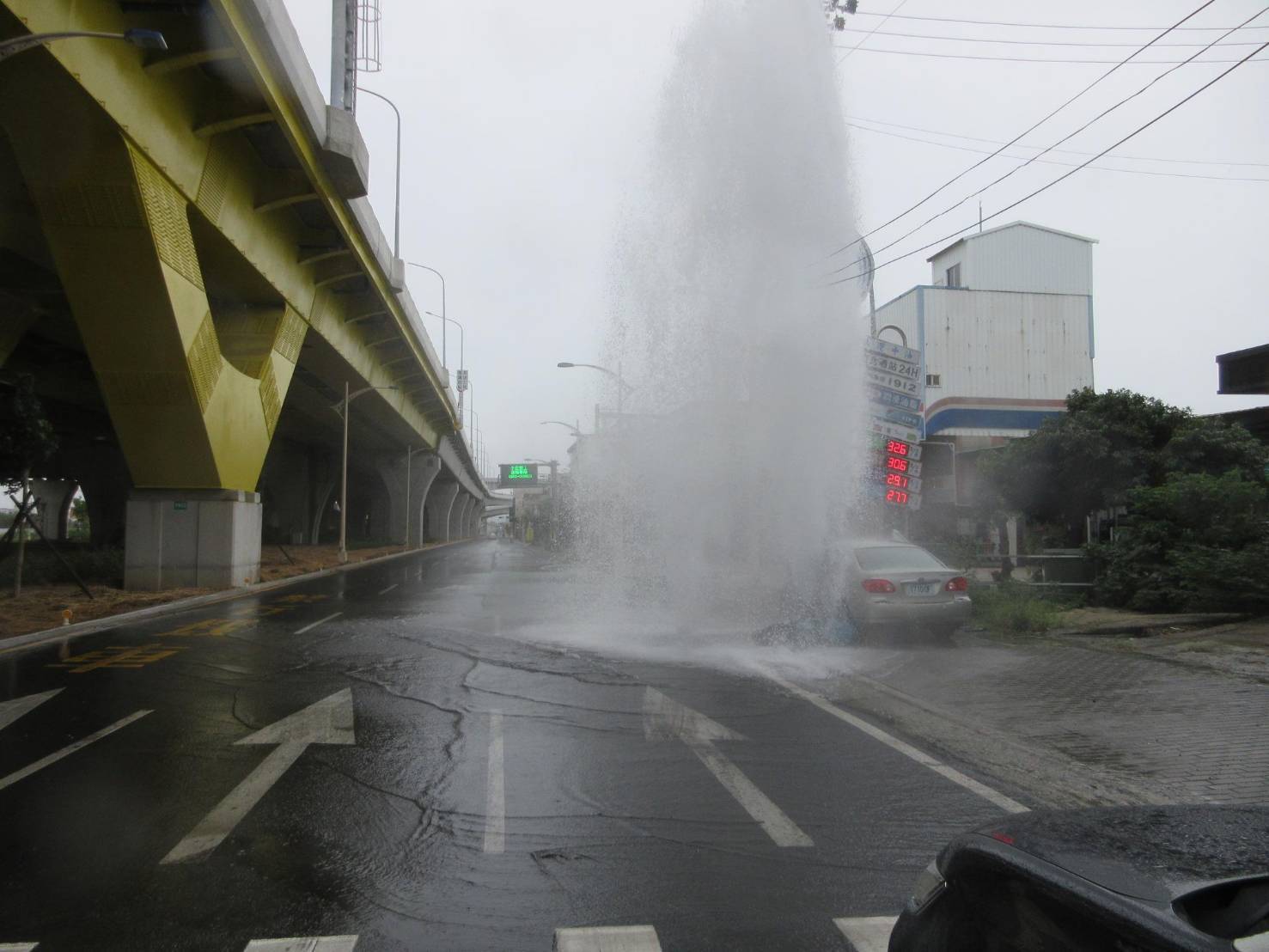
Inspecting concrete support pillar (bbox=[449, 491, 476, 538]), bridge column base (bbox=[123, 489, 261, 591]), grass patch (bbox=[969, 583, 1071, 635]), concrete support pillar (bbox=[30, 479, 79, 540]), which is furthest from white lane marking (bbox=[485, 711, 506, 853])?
concrete support pillar (bbox=[449, 491, 476, 538])

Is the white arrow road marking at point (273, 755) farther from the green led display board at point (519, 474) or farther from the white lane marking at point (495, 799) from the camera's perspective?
the green led display board at point (519, 474)

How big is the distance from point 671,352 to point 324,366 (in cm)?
1833

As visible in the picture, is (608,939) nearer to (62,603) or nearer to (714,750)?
(714,750)

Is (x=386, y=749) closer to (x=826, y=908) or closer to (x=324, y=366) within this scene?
(x=826, y=908)

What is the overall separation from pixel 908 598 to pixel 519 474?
10546cm

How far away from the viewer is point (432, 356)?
1596 inches

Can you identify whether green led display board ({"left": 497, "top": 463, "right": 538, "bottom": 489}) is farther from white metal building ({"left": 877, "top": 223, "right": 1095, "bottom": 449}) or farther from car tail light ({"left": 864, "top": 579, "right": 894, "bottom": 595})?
car tail light ({"left": 864, "top": 579, "right": 894, "bottom": 595})

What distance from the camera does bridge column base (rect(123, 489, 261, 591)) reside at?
2234cm

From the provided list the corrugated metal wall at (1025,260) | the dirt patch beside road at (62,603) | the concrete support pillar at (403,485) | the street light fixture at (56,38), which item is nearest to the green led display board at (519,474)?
the concrete support pillar at (403,485)

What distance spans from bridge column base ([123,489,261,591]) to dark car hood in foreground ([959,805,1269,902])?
22.9 m

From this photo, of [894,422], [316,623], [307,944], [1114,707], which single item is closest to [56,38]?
[316,623]

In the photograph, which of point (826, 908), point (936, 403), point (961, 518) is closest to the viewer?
point (826, 908)

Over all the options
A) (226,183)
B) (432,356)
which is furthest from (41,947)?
(432,356)

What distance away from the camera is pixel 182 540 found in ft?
74.4
